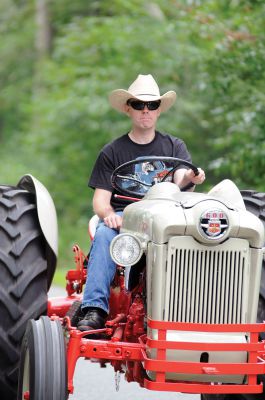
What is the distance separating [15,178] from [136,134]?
967 inches

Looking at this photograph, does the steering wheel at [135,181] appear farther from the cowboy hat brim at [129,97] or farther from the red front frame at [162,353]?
the red front frame at [162,353]

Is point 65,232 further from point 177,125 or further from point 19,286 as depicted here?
point 19,286

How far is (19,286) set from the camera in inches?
251

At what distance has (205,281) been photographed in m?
5.59

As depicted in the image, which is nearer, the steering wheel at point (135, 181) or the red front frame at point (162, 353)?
the red front frame at point (162, 353)

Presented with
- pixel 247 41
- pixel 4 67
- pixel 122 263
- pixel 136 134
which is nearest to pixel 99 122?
pixel 247 41

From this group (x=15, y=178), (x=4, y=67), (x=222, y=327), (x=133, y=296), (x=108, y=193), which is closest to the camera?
(x=222, y=327)

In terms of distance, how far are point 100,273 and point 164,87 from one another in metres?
14.2

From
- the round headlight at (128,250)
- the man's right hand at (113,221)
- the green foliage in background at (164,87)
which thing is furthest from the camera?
the green foliage in background at (164,87)

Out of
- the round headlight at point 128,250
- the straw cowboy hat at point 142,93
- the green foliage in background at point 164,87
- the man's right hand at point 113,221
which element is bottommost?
the round headlight at point 128,250

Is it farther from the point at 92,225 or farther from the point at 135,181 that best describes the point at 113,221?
the point at 92,225

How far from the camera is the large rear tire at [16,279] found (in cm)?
630

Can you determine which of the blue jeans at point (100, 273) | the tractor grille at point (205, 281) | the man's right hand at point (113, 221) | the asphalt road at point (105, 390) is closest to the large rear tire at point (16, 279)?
the blue jeans at point (100, 273)

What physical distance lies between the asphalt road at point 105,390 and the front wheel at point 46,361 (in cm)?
214
